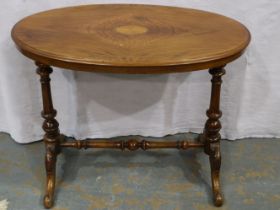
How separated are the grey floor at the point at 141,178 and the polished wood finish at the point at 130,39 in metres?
0.62

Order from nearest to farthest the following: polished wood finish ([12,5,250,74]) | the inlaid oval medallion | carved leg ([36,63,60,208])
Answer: polished wood finish ([12,5,250,74])
the inlaid oval medallion
carved leg ([36,63,60,208])

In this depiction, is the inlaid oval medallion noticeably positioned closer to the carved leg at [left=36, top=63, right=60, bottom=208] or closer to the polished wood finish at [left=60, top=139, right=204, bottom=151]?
the carved leg at [left=36, top=63, right=60, bottom=208]

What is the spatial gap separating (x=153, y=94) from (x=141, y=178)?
40cm

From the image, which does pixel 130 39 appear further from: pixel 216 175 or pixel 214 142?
pixel 216 175

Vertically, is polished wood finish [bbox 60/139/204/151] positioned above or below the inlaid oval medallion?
below

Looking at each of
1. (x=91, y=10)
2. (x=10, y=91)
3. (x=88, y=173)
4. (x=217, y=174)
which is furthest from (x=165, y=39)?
(x=10, y=91)

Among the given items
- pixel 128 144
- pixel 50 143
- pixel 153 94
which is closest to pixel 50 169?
pixel 50 143

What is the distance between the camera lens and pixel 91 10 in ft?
4.51

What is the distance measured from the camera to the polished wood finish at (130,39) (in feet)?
3.08

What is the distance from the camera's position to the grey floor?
1.37m

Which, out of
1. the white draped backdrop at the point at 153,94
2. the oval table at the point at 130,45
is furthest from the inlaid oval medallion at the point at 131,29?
the white draped backdrop at the point at 153,94

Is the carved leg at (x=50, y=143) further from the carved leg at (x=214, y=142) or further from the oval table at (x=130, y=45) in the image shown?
the carved leg at (x=214, y=142)

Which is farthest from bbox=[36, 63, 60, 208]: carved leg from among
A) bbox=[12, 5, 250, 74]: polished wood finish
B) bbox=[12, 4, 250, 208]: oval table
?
bbox=[12, 5, 250, 74]: polished wood finish

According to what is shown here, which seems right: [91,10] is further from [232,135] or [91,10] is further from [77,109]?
[232,135]
